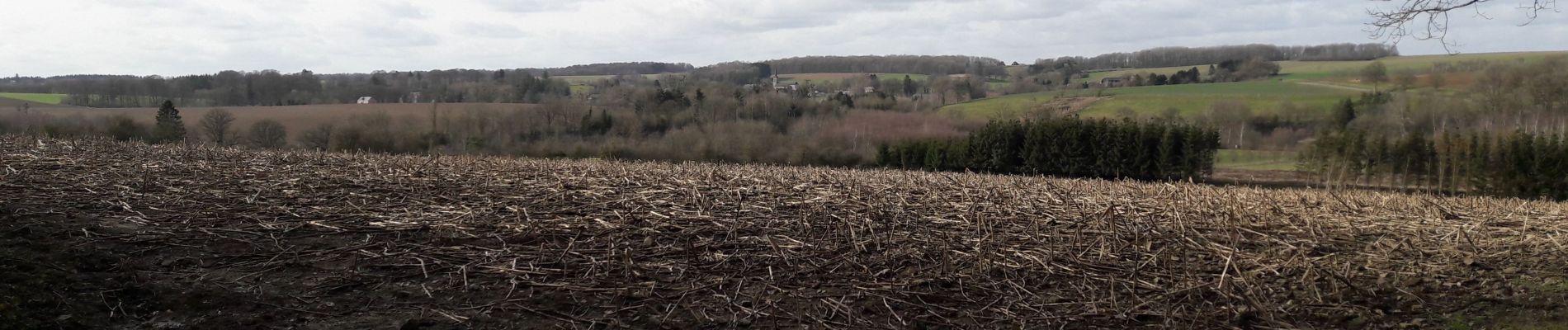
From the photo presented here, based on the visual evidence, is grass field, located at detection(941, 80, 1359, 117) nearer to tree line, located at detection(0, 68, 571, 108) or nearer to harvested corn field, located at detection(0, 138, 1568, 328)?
tree line, located at detection(0, 68, 571, 108)

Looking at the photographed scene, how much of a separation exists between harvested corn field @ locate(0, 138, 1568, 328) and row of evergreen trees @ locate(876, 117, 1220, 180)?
1883 inches

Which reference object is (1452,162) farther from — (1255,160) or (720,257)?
(720,257)

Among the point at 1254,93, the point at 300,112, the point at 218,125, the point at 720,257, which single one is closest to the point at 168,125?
the point at 218,125

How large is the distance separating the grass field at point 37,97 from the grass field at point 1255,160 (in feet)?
306

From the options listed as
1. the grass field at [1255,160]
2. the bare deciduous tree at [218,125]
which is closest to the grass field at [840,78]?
the grass field at [1255,160]

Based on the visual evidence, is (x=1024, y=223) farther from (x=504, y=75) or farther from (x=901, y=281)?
(x=504, y=75)

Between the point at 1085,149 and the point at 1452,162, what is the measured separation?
1953 centimetres

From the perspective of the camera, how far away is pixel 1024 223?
822cm

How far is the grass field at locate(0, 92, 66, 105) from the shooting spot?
78.1 m

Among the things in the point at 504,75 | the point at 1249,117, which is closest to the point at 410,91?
the point at 504,75

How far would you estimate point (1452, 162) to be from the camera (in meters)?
52.4

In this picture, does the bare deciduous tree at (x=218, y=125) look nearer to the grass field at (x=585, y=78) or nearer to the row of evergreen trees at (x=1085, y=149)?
the row of evergreen trees at (x=1085, y=149)

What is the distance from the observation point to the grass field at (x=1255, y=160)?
67.2 m

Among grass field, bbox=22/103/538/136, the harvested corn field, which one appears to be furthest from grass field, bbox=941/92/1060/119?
the harvested corn field
